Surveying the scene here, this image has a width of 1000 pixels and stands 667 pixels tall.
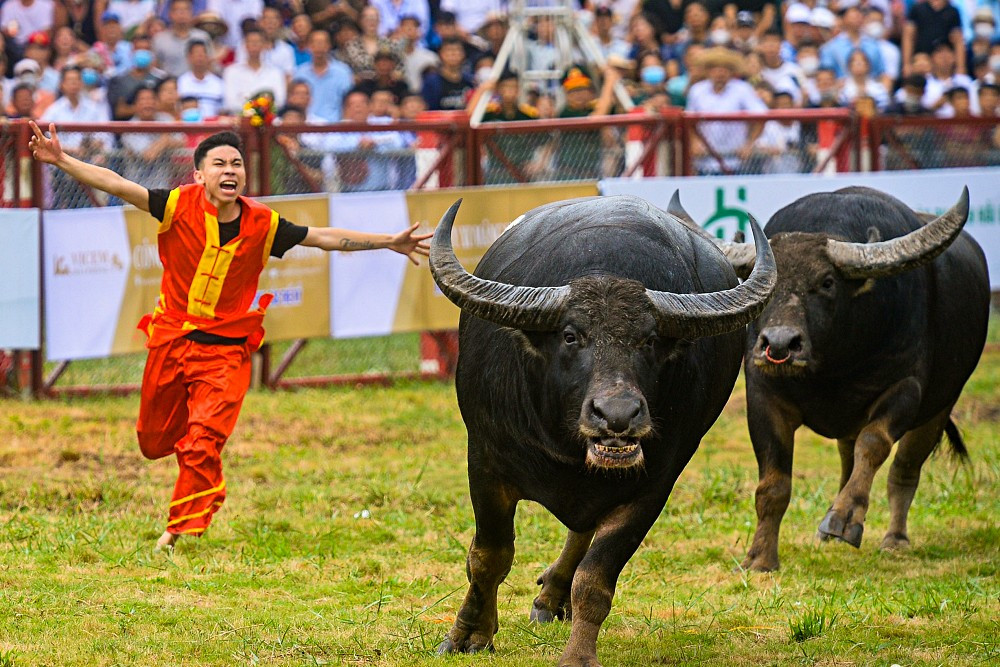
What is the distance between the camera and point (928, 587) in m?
6.58

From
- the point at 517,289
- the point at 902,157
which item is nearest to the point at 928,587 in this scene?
the point at 517,289

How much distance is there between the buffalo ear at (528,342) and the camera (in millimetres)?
4957

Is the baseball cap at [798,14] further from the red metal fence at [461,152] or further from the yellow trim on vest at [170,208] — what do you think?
the yellow trim on vest at [170,208]

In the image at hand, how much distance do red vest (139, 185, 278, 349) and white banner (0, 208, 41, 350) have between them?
381cm

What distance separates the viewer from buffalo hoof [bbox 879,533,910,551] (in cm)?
745

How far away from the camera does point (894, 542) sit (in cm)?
749

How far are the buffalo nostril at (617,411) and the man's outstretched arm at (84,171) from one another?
119 inches

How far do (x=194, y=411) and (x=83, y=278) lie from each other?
4302 mm

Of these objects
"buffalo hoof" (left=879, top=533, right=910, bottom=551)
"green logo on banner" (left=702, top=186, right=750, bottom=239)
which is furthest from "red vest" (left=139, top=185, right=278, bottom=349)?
"green logo on banner" (left=702, top=186, right=750, bottom=239)

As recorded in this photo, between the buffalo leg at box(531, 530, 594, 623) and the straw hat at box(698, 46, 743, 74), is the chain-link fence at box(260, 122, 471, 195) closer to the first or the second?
the straw hat at box(698, 46, 743, 74)

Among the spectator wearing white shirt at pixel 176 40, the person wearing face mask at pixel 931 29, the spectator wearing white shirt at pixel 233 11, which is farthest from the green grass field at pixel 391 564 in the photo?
the person wearing face mask at pixel 931 29

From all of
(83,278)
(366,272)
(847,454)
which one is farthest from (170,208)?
(366,272)

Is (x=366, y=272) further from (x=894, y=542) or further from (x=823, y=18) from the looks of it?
(x=823, y=18)

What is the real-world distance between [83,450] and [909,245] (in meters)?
5.28
